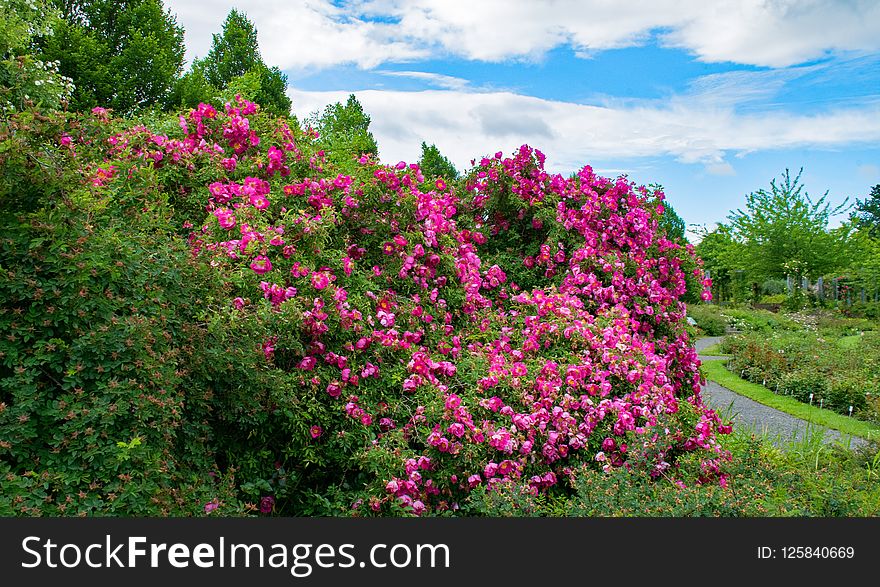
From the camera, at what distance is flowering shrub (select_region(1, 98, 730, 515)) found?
364cm

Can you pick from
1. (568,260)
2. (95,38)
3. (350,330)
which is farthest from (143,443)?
(95,38)

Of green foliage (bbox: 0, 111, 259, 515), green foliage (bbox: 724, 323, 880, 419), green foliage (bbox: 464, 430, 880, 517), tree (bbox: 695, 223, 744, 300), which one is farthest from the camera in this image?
tree (bbox: 695, 223, 744, 300)

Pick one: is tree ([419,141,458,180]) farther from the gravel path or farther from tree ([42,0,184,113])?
the gravel path

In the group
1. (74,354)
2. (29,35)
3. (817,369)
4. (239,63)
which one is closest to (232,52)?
(239,63)

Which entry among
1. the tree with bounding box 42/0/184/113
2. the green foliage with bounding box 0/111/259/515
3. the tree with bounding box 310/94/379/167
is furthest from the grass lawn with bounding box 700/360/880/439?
the tree with bounding box 42/0/184/113

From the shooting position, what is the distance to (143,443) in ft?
8.80

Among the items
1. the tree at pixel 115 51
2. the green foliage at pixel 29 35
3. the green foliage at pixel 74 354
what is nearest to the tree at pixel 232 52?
the tree at pixel 115 51

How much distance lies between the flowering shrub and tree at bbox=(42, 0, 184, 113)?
15307mm

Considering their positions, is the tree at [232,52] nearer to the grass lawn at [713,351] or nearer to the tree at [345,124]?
the tree at [345,124]

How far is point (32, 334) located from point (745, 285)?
98.9 feet

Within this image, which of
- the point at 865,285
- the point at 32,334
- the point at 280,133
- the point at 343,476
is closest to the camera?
the point at 32,334

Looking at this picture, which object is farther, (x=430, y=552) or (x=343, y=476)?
(x=343, y=476)

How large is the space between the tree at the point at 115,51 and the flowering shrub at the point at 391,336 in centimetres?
1531

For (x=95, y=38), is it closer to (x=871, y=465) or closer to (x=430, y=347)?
(x=430, y=347)
